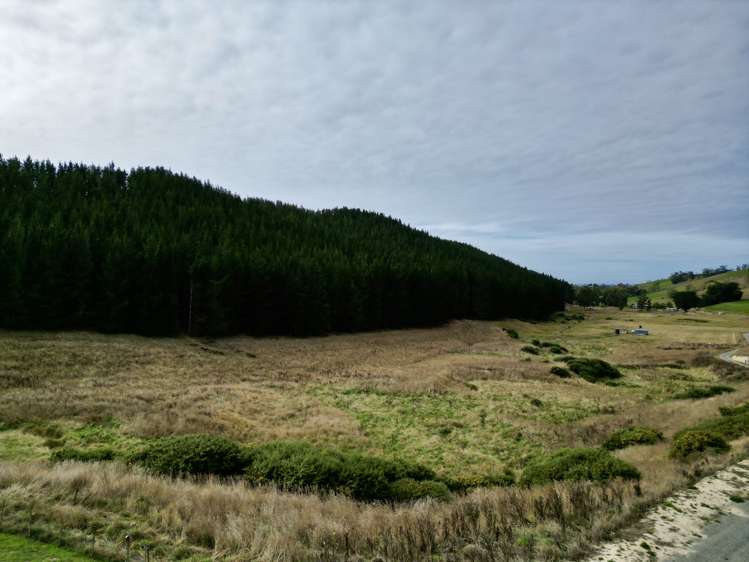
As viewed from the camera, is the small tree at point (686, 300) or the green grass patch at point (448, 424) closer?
the green grass patch at point (448, 424)

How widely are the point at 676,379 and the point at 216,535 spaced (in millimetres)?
49081

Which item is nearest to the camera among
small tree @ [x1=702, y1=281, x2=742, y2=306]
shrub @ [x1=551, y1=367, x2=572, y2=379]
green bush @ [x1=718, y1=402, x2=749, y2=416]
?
green bush @ [x1=718, y1=402, x2=749, y2=416]

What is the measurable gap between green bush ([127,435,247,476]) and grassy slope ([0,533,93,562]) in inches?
254

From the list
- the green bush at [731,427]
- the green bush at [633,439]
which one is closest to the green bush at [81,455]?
the green bush at [633,439]

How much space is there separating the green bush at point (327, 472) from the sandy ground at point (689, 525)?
693 cm

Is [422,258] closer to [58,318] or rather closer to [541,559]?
[58,318]

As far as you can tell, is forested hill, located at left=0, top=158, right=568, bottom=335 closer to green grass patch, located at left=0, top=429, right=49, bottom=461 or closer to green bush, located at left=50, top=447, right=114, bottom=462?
green grass patch, located at left=0, top=429, right=49, bottom=461

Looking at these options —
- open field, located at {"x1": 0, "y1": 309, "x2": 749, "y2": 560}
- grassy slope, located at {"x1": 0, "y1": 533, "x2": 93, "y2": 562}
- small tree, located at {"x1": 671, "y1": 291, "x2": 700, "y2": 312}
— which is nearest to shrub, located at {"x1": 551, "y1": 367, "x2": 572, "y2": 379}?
open field, located at {"x1": 0, "y1": 309, "x2": 749, "y2": 560}

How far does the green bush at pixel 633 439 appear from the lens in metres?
19.6

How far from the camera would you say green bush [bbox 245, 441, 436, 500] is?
43.4ft

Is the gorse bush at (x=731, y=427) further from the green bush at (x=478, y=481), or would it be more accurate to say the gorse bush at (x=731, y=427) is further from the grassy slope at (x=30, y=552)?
the grassy slope at (x=30, y=552)

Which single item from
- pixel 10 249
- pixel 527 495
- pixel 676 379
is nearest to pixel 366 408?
pixel 527 495

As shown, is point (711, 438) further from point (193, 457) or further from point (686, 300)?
point (686, 300)

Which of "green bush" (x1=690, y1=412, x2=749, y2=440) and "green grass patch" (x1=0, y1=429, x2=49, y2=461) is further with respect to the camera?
"green bush" (x1=690, y1=412, x2=749, y2=440)
